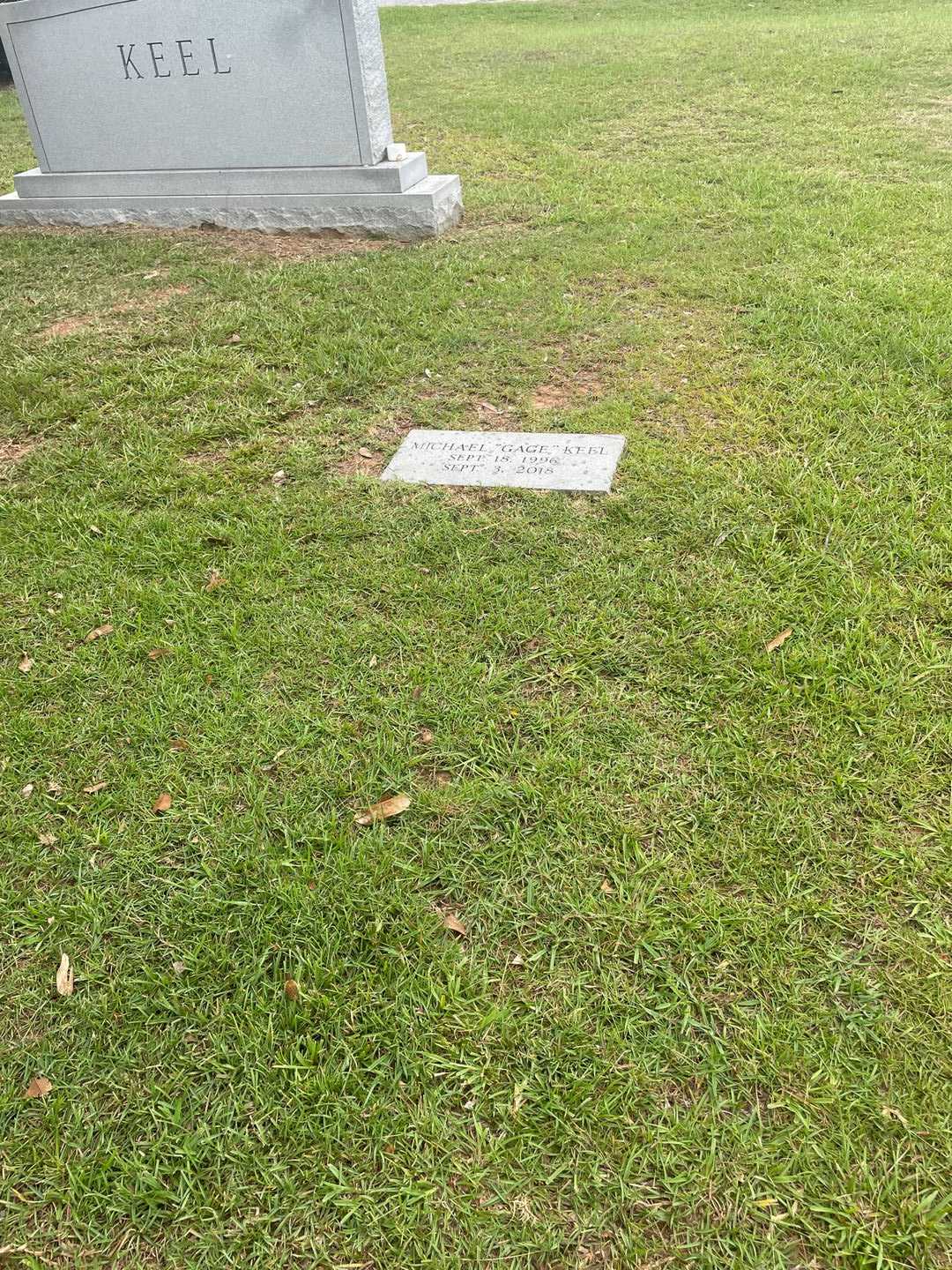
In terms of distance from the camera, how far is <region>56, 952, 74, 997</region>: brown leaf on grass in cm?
200

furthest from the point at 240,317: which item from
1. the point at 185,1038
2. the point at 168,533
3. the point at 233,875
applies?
the point at 185,1038

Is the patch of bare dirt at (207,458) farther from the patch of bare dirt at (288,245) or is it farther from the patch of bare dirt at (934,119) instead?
the patch of bare dirt at (934,119)

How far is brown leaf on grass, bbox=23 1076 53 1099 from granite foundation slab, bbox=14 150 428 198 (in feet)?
18.1

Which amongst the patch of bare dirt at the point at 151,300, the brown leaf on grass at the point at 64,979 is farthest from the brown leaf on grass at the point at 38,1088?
the patch of bare dirt at the point at 151,300

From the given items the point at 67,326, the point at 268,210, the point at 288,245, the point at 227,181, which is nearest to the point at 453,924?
the point at 67,326

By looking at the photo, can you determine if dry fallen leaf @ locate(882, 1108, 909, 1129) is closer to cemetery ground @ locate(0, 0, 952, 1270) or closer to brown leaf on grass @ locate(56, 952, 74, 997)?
cemetery ground @ locate(0, 0, 952, 1270)

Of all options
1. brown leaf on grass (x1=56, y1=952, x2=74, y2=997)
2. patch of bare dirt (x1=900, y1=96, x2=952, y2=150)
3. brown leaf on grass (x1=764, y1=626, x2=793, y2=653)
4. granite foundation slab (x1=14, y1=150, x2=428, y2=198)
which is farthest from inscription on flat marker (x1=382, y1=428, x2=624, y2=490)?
patch of bare dirt (x1=900, y1=96, x2=952, y2=150)

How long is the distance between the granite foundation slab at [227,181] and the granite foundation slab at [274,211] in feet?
0.10

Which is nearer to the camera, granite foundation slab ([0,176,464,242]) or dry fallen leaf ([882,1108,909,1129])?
dry fallen leaf ([882,1108,909,1129])

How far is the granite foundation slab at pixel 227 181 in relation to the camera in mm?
5891

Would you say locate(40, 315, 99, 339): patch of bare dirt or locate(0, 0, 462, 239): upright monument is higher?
locate(0, 0, 462, 239): upright monument

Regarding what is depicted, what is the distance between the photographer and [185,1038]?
1896 mm

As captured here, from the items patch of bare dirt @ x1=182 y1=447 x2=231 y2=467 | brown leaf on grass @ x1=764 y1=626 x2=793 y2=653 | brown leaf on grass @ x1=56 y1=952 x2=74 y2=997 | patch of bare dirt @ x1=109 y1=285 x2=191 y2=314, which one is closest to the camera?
brown leaf on grass @ x1=56 y1=952 x2=74 y2=997

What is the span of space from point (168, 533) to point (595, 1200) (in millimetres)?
2688
